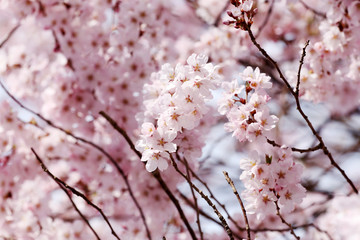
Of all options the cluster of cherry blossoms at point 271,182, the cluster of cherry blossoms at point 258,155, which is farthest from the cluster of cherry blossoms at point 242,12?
the cluster of cherry blossoms at point 271,182

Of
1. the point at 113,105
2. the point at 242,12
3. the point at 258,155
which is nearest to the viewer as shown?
the point at 242,12

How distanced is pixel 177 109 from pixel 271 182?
0.48 metres

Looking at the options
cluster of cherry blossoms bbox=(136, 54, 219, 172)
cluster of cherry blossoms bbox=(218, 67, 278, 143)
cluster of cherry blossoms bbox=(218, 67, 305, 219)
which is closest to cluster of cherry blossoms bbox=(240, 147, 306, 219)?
cluster of cherry blossoms bbox=(218, 67, 305, 219)

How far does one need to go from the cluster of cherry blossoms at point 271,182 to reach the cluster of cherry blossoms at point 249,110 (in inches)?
4.2

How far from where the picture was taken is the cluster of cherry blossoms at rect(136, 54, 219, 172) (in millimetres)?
1927

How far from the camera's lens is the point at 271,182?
2000mm

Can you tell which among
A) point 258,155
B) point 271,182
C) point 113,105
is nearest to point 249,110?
point 258,155

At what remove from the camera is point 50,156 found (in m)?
3.84

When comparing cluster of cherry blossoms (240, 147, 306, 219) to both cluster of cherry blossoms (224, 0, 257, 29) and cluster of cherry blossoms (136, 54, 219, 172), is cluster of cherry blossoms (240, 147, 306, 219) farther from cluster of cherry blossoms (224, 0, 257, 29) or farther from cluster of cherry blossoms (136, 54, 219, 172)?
cluster of cherry blossoms (224, 0, 257, 29)

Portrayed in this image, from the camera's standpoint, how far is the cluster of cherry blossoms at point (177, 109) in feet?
6.32

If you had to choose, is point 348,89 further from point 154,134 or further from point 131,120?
point 154,134

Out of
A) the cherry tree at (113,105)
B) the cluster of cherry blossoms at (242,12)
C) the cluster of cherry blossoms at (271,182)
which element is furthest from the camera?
the cherry tree at (113,105)

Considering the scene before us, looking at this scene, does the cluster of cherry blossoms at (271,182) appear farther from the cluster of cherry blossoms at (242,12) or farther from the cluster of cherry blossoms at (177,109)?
the cluster of cherry blossoms at (242,12)

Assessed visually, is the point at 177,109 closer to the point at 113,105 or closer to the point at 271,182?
the point at 271,182
